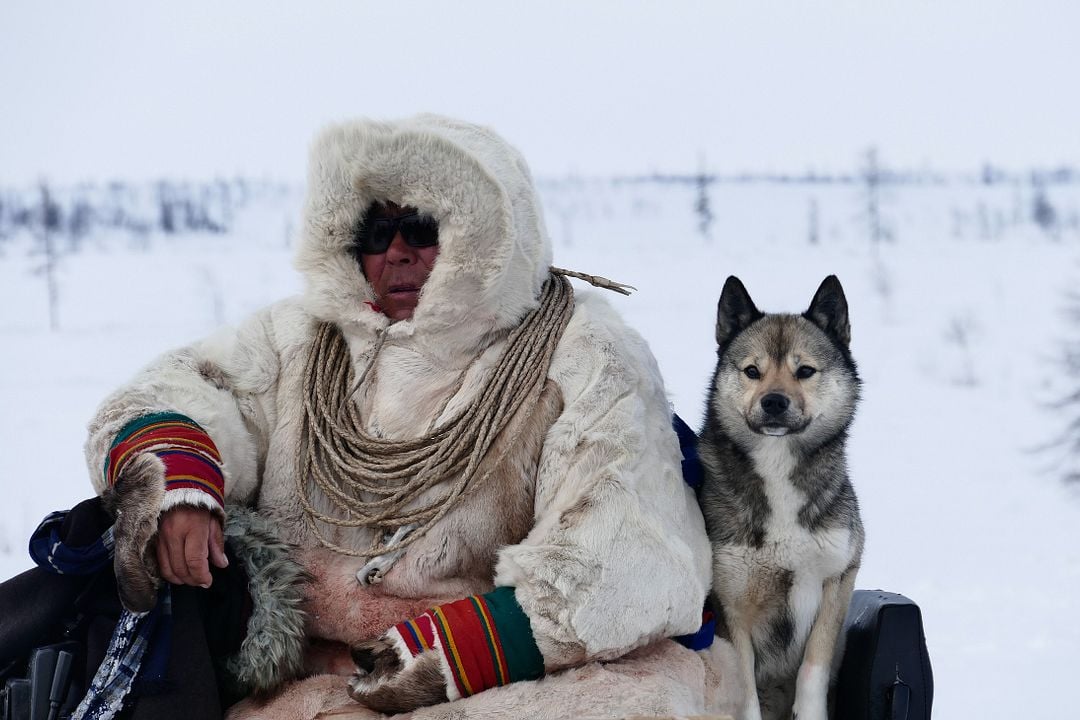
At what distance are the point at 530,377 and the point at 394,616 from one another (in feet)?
1.87

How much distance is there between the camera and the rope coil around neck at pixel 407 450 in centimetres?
224

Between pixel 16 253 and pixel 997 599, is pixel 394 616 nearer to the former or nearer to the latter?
pixel 997 599

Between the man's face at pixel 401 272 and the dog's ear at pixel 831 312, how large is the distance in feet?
2.81

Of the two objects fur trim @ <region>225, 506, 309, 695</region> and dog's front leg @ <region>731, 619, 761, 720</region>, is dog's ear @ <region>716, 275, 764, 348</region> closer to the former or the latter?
dog's front leg @ <region>731, 619, 761, 720</region>

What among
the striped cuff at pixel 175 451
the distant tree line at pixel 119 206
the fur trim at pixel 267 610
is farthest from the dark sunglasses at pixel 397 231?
the distant tree line at pixel 119 206

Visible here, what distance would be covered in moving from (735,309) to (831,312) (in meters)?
0.21

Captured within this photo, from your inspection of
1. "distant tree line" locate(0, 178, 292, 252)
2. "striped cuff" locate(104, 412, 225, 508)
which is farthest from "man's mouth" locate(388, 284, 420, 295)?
"distant tree line" locate(0, 178, 292, 252)

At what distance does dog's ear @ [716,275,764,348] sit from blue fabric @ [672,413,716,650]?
26 cm

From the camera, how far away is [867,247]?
22.7ft

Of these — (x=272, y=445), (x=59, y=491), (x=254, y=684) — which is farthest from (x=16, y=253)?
(x=254, y=684)

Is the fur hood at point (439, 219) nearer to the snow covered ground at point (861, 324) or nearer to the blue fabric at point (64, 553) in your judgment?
the blue fabric at point (64, 553)

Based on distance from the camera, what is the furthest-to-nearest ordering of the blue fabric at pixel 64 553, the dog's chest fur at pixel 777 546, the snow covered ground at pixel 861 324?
1. the snow covered ground at pixel 861 324
2. the dog's chest fur at pixel 777 546
3. the blue fabric at pixel 64 553

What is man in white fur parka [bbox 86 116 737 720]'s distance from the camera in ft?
6.49

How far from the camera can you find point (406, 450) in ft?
7.52
